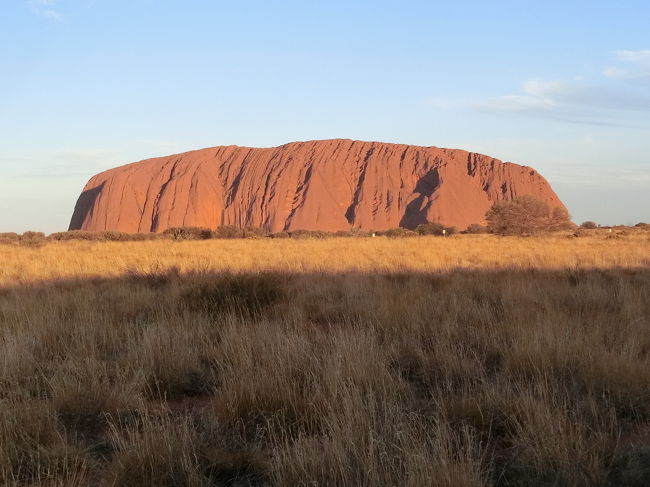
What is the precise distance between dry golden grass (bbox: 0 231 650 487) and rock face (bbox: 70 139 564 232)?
2524 inches

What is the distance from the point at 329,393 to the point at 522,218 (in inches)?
1551

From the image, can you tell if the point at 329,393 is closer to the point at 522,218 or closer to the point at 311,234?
the point at 522,218

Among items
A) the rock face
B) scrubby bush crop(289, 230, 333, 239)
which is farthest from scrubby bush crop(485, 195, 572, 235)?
the rock face

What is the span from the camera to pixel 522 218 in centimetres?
3981

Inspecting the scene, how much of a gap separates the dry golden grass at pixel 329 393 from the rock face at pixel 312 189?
6410 cm

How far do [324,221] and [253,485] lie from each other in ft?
228

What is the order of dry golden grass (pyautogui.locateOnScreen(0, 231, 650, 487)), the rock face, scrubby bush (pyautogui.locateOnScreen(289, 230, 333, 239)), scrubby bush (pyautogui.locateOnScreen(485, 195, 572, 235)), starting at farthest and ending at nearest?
the rock face
scrubby bush (pyautogui.locateOnScreen(289, 230, 333, 239))
scrubby bush (pyautogui.locateOnScreen(485, 195, 572, 235))
dry golden grass (pyautogui.locateOnScreen(0, 231, 650, 487))

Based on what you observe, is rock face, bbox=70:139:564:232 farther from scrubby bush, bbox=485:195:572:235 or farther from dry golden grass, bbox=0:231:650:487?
dry golden grass, bbox=0:231:650:487

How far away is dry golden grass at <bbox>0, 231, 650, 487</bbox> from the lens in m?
2.52

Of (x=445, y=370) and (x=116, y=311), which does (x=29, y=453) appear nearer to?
(x=445, y=370)

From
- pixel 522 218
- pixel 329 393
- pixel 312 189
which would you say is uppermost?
pixel 312 189

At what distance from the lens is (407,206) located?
75.3 m

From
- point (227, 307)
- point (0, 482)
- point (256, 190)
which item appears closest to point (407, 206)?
point (256, 190)

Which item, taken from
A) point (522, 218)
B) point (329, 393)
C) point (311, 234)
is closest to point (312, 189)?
point (311, 234)
